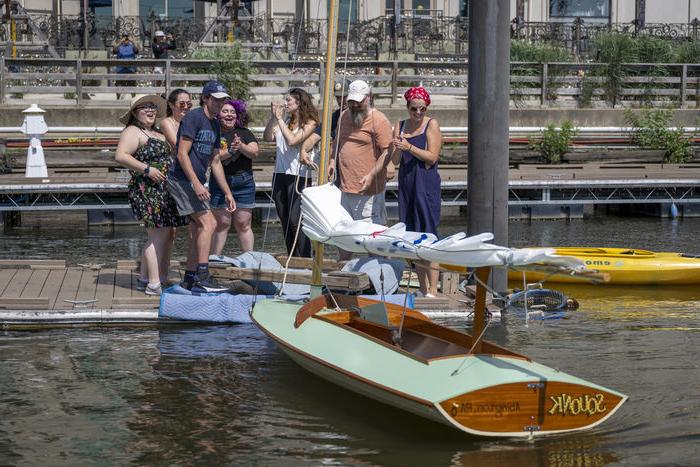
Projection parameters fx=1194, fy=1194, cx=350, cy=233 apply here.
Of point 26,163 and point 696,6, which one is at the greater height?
point 696,6

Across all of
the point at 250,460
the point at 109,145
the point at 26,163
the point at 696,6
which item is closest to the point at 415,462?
the point at 250,460

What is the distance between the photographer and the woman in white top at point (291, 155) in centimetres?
1134

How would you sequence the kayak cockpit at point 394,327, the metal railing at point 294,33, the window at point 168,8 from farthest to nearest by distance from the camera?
the window at point 168,8 → the metal railing at point 294,33 → the kayak cockpit at point 394,327

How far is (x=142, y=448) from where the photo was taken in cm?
728

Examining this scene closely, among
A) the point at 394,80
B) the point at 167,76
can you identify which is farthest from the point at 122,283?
the point at 394,80

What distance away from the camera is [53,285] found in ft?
37.4

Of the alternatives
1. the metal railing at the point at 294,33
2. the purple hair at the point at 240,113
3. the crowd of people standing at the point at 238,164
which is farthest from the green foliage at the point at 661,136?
the purple hair at the point at 240,113

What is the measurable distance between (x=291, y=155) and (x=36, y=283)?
2740 millimetres

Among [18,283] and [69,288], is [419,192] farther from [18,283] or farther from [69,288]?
[18,283]

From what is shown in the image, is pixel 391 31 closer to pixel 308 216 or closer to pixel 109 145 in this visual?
pixel 109 145

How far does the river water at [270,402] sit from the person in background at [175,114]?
69.3 inches

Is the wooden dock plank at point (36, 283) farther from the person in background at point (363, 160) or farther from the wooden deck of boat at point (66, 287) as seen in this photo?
the person in background at point (363, 160)

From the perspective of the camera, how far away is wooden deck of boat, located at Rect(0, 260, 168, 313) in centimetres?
1051

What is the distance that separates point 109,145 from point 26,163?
2936 mm
